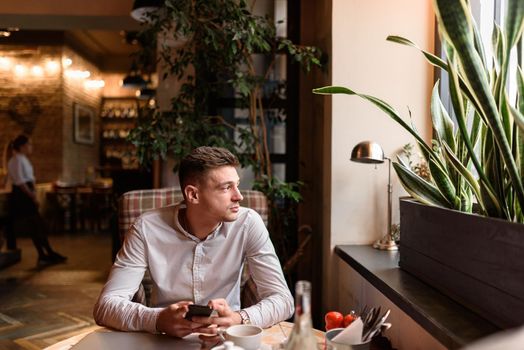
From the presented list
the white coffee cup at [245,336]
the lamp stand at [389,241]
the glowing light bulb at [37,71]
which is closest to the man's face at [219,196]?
the white coffee cup at [245,336]

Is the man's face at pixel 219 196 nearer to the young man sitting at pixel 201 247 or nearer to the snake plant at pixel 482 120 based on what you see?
the young man sitting at pixel 201 247

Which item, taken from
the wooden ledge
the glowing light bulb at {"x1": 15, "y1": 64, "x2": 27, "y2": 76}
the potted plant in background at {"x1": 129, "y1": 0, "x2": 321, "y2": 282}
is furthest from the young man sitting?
the glowing light bulb at {"x1": 15, "y1": 64, "x2": 27, "y2": 76}

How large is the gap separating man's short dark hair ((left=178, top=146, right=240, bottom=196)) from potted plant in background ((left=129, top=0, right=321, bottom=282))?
105 cm

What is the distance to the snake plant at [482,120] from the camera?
1155mm

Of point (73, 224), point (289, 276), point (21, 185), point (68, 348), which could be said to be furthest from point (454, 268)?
point (73, 224)

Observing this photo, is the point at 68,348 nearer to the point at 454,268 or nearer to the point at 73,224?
the point at 454,268

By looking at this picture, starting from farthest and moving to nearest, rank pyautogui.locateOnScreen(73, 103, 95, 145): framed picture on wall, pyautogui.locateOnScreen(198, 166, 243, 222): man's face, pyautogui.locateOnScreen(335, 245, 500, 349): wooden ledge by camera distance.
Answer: pyautogui.locateOnScreen(73, 103, 95, 145): framed picture on wall
pyautogui.locateOnScreen(198, 166, 243, 222): man's face
pyautogui.locateOnScreen(335, 245, 500, 349): wooden ledge

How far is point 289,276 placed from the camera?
3.27 m

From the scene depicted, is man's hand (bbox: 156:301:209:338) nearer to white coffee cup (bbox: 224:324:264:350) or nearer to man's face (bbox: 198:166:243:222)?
white coffee cup (bbox: 224:324:264:350)

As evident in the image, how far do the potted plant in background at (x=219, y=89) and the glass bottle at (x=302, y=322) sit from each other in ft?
6.31

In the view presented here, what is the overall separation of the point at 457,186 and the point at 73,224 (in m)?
8.10

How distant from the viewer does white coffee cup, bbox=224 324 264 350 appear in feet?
3.84

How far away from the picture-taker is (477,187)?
1.40 m

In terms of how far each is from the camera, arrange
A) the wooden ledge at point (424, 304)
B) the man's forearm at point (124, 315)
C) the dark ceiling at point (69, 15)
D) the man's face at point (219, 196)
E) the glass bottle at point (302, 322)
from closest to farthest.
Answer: the glass bottle at point (302, 322) → the wooden ledge at point (424, 304) → the man's forearm at point (124, 315) → the man's face at point (219, 196) → the dark ceiling at point (69, 15)
